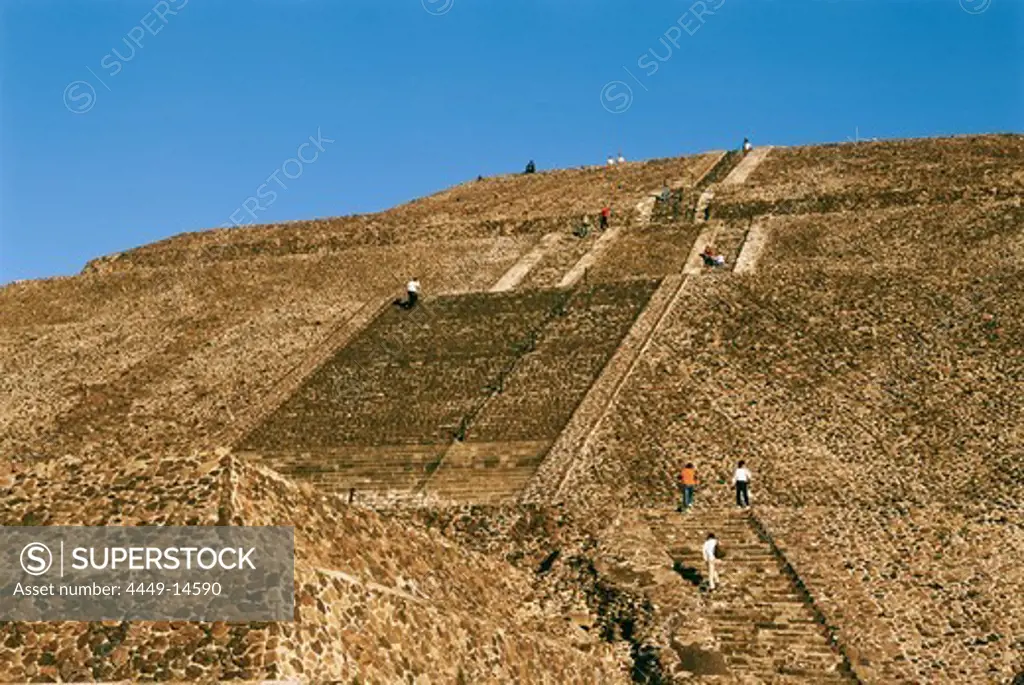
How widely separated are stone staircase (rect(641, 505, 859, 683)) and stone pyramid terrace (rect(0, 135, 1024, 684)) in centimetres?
5

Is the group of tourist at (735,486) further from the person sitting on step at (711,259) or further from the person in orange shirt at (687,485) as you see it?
the person sitting on step at (711,259)

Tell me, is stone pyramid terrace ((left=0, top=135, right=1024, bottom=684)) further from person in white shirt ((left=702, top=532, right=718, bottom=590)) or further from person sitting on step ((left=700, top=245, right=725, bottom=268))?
person sitting on step ((left=700, top=245, right=725, bottom=268))

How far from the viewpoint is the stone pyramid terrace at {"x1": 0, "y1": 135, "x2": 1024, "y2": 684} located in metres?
13.8

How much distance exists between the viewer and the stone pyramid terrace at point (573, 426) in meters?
13.8

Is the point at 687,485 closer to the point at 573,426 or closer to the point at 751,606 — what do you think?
the point at 751,606

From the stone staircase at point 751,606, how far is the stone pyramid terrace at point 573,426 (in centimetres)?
5

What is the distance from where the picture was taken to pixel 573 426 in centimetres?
2620

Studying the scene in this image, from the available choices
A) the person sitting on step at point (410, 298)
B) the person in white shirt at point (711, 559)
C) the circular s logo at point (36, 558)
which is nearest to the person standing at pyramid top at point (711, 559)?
the person in white shirt at point (711, 559)

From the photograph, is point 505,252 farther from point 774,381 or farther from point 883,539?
point 883,539

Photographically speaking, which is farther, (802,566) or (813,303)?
(813,303)

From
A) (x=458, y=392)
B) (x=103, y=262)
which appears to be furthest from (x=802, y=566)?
(x=103, y=262)

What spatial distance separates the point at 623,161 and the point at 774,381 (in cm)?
3391

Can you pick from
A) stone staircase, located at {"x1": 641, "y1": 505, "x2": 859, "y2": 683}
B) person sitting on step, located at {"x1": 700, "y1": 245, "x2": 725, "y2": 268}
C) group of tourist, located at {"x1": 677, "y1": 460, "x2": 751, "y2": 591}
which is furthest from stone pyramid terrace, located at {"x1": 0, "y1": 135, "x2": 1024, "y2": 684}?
person sitting on step, located at {"x1": 700, "y1": 245, "x2": 725, "y2": 268}

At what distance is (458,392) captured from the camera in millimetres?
29594
